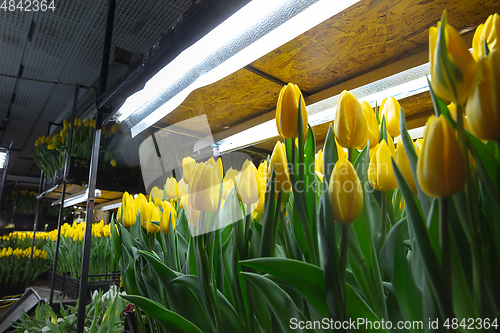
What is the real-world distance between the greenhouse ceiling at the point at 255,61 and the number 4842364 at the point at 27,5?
0.16 feet

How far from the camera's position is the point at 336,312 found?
0.66ft

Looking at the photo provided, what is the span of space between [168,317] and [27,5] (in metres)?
3.00

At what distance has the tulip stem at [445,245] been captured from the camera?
0.15 metres

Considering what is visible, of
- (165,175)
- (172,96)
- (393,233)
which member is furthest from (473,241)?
(165,175)

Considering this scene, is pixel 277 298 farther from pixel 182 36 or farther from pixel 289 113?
pixel 182 36

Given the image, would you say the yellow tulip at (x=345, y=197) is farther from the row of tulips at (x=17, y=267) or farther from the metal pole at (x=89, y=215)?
the row of tulips at (x=17, y=267)

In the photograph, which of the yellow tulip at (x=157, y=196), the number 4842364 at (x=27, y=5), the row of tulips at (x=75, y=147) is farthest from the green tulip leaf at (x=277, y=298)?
the number 4842364 at (x=27, y=5)

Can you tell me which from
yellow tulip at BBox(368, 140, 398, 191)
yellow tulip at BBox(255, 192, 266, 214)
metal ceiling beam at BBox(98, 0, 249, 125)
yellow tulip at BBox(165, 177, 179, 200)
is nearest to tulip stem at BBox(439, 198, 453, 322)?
yellow tulip at BBox(368, 140, 398, 191)

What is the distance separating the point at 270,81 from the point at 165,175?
0.78 meters

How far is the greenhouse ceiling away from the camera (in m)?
1.00

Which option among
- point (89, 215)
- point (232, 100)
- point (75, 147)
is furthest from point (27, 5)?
point (89, 215)

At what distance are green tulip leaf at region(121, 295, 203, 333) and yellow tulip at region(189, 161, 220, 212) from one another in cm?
12

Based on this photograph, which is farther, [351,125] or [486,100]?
[351,125]

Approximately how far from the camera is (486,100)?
0.15 metres
